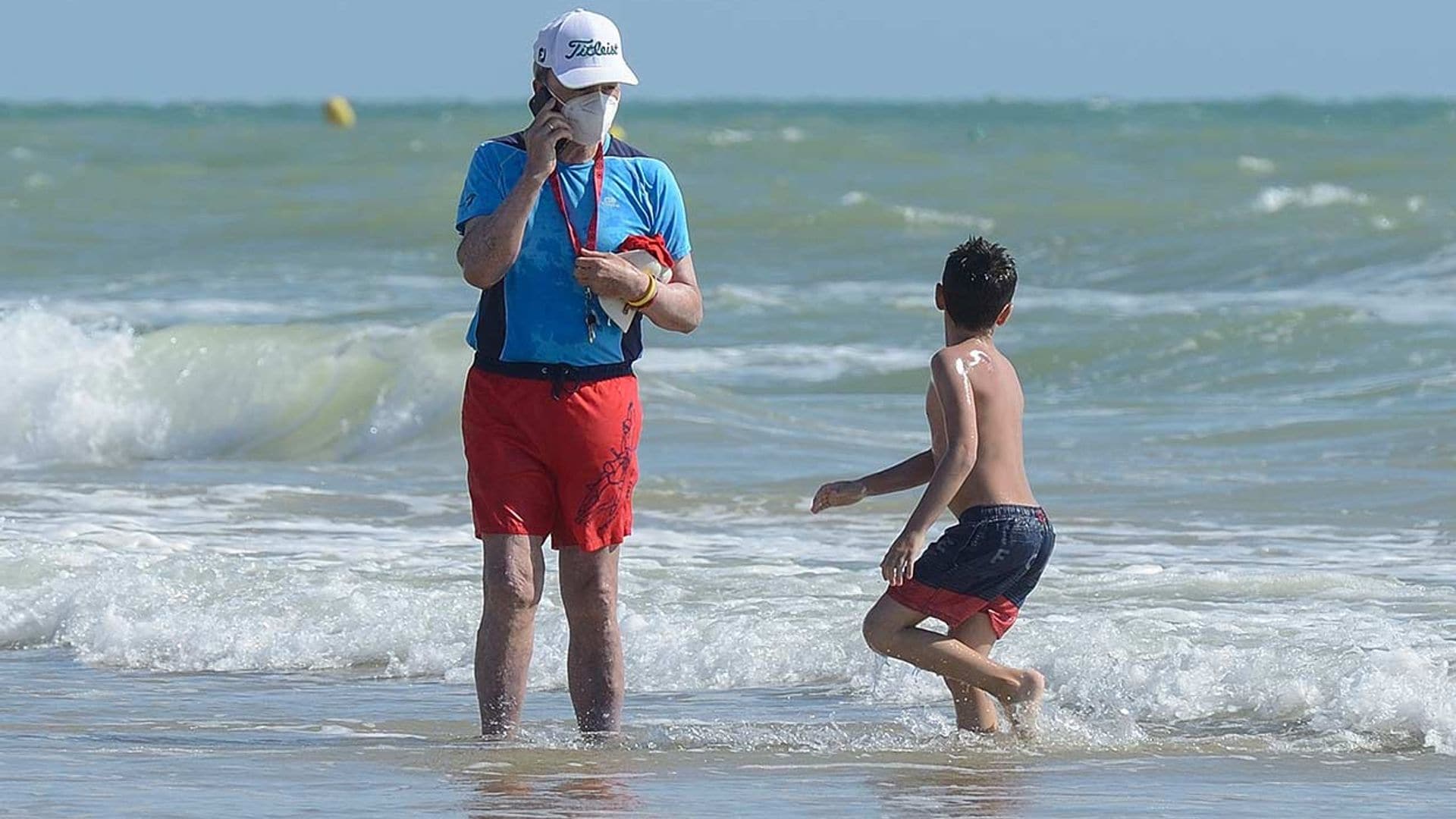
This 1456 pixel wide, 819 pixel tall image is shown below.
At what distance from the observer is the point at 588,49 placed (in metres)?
4.70

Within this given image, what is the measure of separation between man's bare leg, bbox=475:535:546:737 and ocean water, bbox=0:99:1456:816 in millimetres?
101

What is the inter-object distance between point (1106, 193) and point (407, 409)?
2041 cm

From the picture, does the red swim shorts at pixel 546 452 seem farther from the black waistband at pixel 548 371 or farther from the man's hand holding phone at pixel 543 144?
the man's hand holding phone at pixel 543 144

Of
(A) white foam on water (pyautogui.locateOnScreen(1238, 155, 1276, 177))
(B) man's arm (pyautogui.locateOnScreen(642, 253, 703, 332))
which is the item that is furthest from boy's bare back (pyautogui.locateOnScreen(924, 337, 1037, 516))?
(A) white foam on water (pyautogui.locateOnScreen(1238, 155, 1276, 177))

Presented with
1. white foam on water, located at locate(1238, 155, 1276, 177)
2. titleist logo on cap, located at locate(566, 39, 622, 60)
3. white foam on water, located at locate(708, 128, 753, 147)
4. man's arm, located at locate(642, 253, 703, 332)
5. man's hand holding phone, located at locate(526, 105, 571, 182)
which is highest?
white foam on water, located at locate(708, 128, 753, 147)

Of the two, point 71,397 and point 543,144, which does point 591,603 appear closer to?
point 543,144

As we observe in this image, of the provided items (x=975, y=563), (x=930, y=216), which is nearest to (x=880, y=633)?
(x=975, y=563)

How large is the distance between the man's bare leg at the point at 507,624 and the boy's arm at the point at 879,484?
62cm

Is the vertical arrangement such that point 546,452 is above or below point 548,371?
below

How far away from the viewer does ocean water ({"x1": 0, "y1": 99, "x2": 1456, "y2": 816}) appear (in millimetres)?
5102

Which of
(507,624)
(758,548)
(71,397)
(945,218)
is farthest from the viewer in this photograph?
(945,218)

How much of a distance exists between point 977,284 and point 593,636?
1.14 meters

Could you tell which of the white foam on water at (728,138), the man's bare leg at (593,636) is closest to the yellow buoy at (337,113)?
the white foam on water at (728,138)

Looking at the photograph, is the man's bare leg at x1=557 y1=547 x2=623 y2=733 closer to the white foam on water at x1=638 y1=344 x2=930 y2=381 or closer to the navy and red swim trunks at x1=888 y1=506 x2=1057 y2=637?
the navy and red swim trunks at x1=888 y1=506 x2=1057 y2=637
